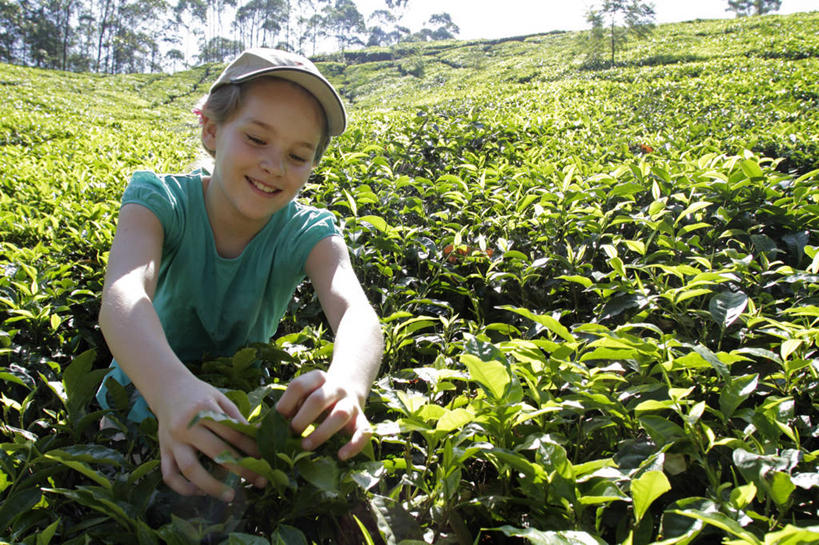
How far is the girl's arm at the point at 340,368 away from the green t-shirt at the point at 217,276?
4.4 inches

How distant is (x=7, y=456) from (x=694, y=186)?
2.44 meters

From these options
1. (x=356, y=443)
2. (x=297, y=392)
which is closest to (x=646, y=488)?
(x=356, y=443)

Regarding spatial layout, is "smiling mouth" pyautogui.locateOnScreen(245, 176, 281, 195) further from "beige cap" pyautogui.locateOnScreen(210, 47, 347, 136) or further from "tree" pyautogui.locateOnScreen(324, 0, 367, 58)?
"tree" pyautogui.locateOnScreen(324, 0, 367, 58)

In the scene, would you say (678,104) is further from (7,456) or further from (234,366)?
(7,456)

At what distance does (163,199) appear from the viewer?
158 centimetres

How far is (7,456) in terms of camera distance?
3.35 ft

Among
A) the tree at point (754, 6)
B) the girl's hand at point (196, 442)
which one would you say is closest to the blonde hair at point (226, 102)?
the girl's hand at point (196, 442)

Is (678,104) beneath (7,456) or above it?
above

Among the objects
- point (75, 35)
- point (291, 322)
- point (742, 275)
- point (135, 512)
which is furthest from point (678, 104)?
point (75, 35)

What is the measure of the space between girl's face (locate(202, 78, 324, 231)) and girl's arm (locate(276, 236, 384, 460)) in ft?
0.77

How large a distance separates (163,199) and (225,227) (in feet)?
0.89

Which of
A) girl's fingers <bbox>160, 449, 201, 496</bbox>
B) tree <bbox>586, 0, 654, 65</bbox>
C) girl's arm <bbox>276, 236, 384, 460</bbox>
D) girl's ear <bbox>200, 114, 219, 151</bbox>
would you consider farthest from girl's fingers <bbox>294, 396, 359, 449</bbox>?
tree <bbox>586, 0, 654, 65</bbox>

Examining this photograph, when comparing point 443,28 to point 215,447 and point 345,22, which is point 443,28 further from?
point 215,447

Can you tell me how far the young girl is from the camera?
3.19 ft
